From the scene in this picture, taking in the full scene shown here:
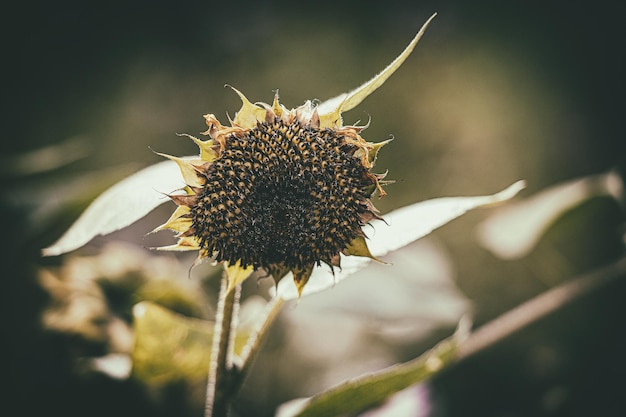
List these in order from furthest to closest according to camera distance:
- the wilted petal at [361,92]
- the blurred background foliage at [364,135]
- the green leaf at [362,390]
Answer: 1. the blurred background foliage at [364,135]
2. the green leaf at [362,390]
3. the wilted petal at [361,92]

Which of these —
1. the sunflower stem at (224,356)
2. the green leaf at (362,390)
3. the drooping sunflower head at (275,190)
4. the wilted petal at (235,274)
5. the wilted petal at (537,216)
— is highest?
the wilted petal at (537,216)

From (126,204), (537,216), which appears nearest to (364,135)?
(537,216)

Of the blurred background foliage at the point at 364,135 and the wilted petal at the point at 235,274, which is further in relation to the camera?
the blurred background foliage at the point at 364,135

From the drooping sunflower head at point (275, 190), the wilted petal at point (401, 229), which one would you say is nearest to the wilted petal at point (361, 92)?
the drooping sunflower head at point (275, 190)

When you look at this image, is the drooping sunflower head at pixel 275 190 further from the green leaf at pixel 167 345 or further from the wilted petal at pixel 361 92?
the green leaf at pixel 167 345

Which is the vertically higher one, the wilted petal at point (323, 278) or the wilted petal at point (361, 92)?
the wilted petal at point (361, 92)

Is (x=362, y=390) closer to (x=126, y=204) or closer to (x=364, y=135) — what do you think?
(x=126, y=204)
